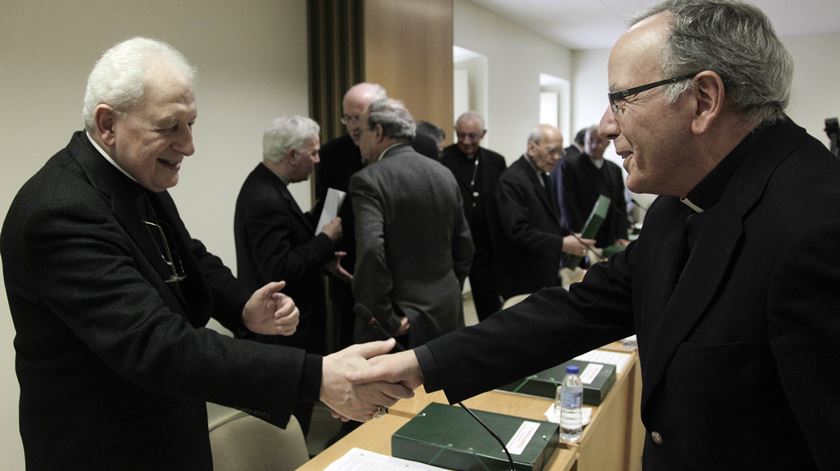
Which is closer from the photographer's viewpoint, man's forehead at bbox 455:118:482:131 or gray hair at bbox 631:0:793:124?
gray hair at bbox 631:0:793:124

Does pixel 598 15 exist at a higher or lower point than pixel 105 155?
higher

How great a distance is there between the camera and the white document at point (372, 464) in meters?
1.52

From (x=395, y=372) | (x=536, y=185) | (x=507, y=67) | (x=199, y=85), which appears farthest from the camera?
(x=507, y=67)

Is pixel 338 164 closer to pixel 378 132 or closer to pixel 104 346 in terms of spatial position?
pixel 378 132

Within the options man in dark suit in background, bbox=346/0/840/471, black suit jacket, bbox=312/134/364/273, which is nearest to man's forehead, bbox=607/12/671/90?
man in dark suit in background, bbox=346/0/840/471

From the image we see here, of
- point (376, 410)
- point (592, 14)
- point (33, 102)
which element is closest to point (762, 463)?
point (376, 410)

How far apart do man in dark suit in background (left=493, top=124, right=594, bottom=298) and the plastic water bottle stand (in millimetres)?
2168

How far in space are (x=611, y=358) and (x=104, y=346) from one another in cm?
179

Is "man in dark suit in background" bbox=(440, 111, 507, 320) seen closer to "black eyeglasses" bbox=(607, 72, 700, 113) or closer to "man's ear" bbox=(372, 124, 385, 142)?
"man's ear" bbox=(372, 124, 385, 142)

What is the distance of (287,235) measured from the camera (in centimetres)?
285

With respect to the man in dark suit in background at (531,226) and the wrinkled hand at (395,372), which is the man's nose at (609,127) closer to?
the wrinkled hand at (395,372)

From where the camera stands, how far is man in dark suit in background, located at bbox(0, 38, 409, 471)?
1248mm

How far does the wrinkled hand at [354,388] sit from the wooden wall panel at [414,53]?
9.75 ft

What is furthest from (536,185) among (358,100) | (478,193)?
(358,100)
